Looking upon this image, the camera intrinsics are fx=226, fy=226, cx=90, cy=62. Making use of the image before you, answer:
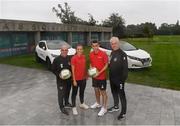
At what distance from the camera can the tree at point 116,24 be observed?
63.3 meters

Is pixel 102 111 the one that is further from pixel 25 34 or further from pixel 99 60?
pixel 25 34

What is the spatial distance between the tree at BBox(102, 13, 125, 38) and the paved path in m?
55.0

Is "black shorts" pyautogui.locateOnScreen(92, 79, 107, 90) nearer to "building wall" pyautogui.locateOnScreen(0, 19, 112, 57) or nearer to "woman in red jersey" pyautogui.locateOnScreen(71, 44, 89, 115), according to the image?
"woman in red jersey" pyautogui.locateOnScreen(71, 44, 89, 115)

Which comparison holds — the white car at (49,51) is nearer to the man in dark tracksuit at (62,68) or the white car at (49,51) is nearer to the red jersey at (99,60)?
the man in dark tracksuit at (62,68)

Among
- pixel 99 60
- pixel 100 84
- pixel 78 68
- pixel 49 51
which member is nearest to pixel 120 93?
pixel 100 84

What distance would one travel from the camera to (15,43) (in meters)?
20.2

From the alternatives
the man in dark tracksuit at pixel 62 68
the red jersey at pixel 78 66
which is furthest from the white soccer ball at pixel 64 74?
the red jersey at pixel 78 66

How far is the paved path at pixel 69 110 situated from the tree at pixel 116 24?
180ft

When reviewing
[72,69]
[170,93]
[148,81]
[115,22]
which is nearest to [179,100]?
[170,93]

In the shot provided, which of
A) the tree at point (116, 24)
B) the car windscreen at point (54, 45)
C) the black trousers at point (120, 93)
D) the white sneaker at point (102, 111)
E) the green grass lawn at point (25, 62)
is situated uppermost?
the tree at point (116, 24)

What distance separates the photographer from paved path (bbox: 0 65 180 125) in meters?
5.16

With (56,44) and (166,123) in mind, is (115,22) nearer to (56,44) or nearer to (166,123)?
(56,44)

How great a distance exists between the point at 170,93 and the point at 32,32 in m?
17.1

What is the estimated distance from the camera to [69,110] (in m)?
5.77
